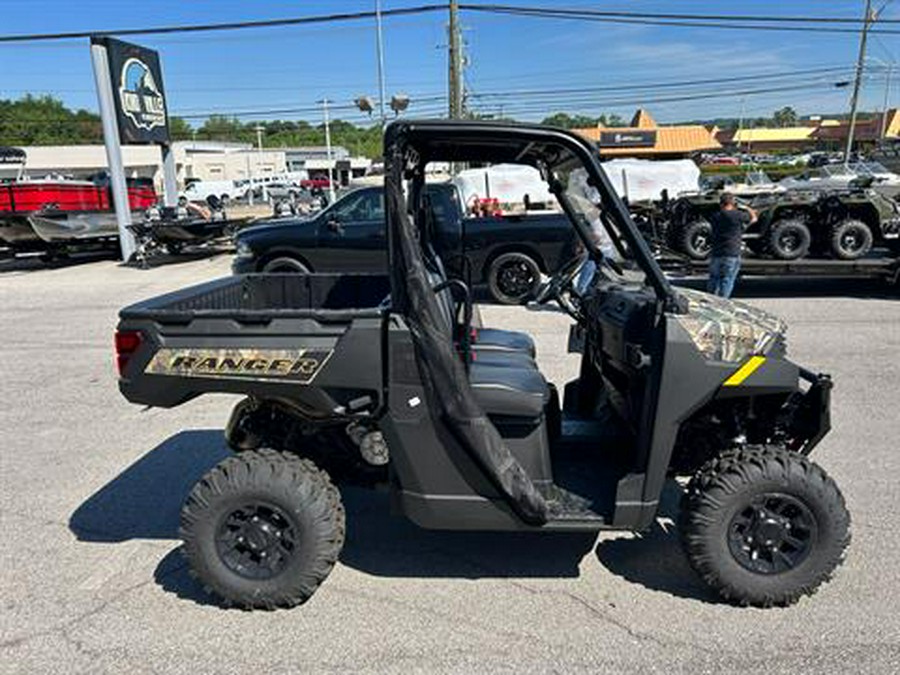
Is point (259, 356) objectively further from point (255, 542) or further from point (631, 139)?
point (631, 139)

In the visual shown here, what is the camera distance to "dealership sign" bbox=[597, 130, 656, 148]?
6906 cm

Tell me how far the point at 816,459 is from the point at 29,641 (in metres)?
4.62

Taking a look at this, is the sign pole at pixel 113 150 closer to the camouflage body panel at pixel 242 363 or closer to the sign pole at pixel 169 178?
the sign pole at pixel 169 178

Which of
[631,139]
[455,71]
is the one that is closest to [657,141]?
[631,139]

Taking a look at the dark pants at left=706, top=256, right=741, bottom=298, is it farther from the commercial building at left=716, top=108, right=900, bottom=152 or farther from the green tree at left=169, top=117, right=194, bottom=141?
the green tree at left=169, top=117, right=194, bottom=141

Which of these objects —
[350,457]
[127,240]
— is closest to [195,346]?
[350,457]

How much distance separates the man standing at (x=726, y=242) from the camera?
346 inches

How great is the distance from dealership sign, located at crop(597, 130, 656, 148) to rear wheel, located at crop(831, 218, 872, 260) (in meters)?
61.5

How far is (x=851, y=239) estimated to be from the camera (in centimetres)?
1045

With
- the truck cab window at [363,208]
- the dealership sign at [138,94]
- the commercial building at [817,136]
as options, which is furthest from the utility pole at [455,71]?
the commercial building at [817,136]

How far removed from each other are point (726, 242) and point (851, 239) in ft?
9.93

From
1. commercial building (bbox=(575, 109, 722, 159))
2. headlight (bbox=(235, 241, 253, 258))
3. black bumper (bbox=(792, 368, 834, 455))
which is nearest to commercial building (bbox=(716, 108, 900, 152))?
commercial building (bbox=(575, 109, 722, 159))

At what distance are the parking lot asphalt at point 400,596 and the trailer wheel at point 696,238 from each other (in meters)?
6.20

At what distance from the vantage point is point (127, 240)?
16.4 m
